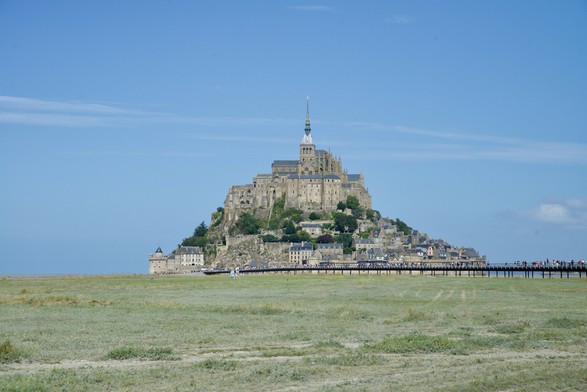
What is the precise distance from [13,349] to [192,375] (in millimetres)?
6215

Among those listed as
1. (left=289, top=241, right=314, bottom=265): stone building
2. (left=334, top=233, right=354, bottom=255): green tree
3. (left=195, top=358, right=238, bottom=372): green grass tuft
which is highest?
(left=334, top=233, right=354, bottom=255): green tree

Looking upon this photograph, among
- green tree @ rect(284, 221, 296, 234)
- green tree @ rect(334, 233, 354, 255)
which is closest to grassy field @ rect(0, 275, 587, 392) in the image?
green tree @ rect(334, 233, 354, 255)

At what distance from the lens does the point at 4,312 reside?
4056cm

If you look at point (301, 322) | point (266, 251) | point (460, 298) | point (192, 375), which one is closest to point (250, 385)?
point (192, 375)

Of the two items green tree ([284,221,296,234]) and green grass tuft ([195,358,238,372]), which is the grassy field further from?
green tree ([284,221,296,234])

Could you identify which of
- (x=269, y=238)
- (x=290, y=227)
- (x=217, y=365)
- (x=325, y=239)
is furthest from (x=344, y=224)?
(x=217, y=365)

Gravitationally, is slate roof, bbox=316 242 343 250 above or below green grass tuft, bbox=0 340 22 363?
above

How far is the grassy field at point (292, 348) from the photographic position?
68.7 ft

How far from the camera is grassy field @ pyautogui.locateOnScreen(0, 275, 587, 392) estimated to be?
20.9 metres

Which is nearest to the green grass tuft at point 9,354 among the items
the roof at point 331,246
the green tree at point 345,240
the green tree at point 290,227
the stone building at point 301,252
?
the stone building at point 301,252

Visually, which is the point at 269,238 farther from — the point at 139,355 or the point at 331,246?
the point at 139,355

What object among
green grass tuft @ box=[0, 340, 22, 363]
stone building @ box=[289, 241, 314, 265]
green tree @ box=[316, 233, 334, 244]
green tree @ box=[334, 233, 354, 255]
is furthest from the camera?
green tree @ box=[316, 233, 334, 244]

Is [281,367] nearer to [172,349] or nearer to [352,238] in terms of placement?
[172,349]

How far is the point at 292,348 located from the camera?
1059 inches
